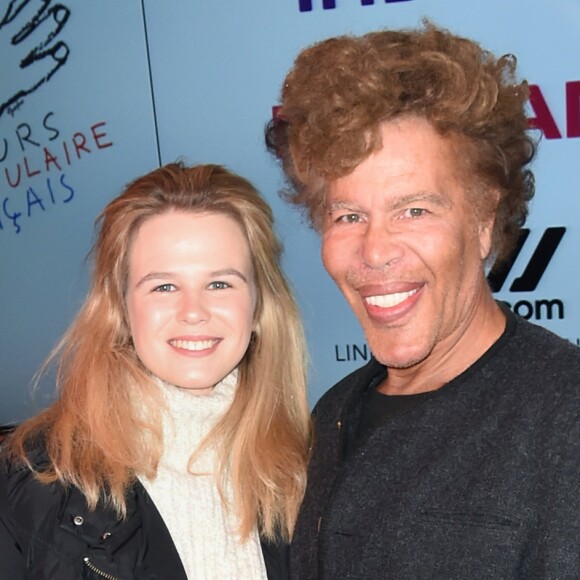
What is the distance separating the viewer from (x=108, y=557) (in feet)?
5.00

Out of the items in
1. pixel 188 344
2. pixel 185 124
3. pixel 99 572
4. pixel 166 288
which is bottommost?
pixel 99 572

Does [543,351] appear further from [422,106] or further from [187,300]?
[187,300]

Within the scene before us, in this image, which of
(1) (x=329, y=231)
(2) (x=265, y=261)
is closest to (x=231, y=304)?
(2) (x=265, y=261)

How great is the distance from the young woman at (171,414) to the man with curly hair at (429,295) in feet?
0.74

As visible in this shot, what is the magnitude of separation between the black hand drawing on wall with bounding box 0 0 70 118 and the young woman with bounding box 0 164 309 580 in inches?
46.9

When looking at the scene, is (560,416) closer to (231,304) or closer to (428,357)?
(428,357)

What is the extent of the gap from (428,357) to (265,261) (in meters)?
0.48

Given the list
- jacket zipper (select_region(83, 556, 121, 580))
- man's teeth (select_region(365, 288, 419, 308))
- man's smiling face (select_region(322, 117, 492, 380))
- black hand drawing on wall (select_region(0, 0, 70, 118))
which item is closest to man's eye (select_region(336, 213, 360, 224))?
man's smiling face (select_region(322, 117, 492, 380))

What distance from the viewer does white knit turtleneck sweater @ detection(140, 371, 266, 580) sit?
1.62 meters

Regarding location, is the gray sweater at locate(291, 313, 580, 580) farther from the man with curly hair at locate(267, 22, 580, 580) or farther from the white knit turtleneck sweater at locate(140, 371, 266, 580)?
the white knit turtleneck sweater at locate(140, 371, 266, 580)

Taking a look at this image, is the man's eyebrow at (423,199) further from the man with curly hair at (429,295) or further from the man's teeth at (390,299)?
the man's teeth at (390,299)

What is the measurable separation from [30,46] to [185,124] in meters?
Result: 0.60

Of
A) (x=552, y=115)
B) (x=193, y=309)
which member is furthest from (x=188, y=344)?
(x=552, y=115)

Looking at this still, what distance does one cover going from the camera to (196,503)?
167cm
